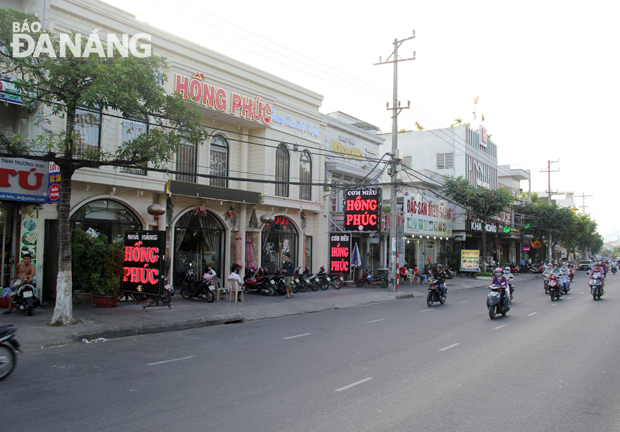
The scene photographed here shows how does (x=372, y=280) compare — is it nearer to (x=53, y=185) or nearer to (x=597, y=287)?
(x=597, y=287)

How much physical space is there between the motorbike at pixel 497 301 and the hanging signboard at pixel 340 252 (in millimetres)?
12171

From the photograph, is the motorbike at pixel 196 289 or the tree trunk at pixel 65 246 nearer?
the tree trunk at pixel 65 246

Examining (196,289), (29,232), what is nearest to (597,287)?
(196,289)

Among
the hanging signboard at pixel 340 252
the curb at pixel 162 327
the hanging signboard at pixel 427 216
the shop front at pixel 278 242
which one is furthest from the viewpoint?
the hanging signboard at pixel 427 216

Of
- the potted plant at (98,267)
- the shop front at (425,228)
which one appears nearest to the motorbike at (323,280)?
the shop front at (425,228)

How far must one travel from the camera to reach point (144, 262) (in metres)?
15.3

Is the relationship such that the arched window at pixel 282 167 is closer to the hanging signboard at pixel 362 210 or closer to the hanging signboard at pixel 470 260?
the hanging signboard at pixel 362 210

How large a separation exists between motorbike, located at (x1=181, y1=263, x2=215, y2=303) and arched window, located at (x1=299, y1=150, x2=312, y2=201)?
29.9 feet

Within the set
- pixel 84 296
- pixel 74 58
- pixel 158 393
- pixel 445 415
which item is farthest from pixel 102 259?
pixel 445 415

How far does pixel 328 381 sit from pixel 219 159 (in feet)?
52.5

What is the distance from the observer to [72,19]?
1628cm

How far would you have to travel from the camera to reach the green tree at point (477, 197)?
3934 cm

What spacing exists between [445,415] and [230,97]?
17643 mm

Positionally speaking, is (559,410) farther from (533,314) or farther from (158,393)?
(533,314)
